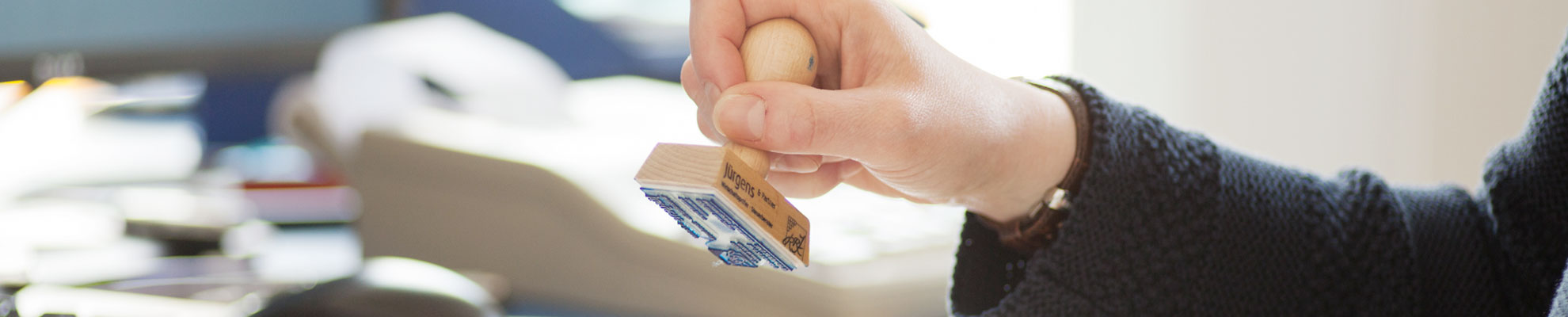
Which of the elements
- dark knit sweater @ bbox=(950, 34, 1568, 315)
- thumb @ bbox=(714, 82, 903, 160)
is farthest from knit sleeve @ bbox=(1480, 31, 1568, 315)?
thumb @ bbox=(714, 82, 903, 160)

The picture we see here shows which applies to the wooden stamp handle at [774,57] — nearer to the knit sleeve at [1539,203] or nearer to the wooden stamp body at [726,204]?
the wooden stamp body at [726,204]

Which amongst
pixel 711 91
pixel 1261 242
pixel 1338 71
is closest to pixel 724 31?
Result: pixel 711 91

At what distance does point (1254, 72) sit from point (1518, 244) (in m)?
0.40

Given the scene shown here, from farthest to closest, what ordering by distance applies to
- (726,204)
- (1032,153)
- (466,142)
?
(466,142)
(1032,153)
(726,204)

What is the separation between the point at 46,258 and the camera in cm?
61

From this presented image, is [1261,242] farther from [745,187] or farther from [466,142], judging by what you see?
[466,142]

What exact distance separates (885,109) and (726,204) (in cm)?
7

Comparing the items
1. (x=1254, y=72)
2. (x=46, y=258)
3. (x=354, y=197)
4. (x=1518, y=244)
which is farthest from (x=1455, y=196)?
(x=46, y=258)

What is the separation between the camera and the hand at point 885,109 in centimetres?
31

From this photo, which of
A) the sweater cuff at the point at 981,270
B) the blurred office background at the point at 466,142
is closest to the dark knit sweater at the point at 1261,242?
the sweater cuff at the point at 981,270

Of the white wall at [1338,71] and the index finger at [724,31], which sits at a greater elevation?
the white wall at [1338,71]

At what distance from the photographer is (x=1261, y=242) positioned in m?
0.42

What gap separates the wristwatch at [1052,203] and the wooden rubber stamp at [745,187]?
0.40ft

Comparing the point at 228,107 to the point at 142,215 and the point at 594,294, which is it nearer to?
the point at 142,215
